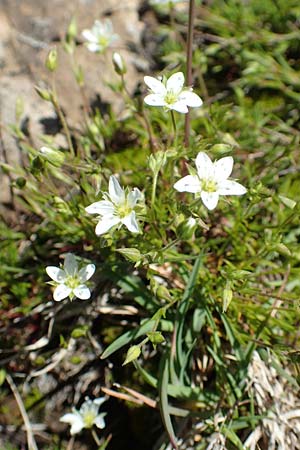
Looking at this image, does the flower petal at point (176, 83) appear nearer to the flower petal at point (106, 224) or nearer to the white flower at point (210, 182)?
the white flower at point (210, 182)

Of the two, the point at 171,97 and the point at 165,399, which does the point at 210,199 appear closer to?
the point at 171,97

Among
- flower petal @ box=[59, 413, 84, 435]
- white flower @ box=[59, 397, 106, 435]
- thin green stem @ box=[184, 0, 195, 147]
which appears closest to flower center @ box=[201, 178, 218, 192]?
thin green stem @ box=[184, 0, 195, 147]

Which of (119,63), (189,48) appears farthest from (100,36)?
(189,48)

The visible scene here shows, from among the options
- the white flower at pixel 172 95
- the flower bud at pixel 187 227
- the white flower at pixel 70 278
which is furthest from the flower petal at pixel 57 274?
the white flower at pixel 172 95

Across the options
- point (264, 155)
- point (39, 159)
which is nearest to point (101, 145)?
point (39, 159)

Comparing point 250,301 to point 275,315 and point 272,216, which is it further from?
point 272,216

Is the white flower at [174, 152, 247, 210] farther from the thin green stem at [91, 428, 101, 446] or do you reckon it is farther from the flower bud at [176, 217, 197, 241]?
the thin green stem at [91, 428, 101, 446]
